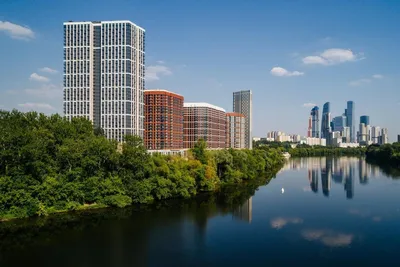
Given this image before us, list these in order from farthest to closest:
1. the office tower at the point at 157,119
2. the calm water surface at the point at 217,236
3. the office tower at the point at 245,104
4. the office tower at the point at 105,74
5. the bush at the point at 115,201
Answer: the office tower at the point at 245,104, the office tower at the point at 157,119, the office tower at the point at 105,74, the bush at the point at 115,201, the calm water surface at the point at 217,236

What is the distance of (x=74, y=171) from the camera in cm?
2839

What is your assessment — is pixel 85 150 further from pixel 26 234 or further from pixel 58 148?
pixel 26 234

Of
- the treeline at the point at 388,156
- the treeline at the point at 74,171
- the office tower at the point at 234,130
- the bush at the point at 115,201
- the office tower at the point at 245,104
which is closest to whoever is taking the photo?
the treeline at the point at 74,171

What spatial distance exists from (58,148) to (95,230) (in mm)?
9200

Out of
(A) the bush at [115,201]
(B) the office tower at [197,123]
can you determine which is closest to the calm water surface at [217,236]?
(A) the bush at [115,201]

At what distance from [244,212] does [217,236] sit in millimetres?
7654

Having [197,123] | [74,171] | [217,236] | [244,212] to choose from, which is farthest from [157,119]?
[217,236]

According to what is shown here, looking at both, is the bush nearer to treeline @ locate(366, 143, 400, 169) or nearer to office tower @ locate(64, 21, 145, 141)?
office tower @ locate(64, 21, 145, 141)

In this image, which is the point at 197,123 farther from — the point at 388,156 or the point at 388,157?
the point at 388,156

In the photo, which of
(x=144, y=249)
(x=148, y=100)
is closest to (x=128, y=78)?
(x=148, y=100)

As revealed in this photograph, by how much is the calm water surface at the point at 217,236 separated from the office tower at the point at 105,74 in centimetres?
Answer: 2936

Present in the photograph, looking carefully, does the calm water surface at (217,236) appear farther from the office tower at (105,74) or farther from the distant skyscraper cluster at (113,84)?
the distant skyscraper cluster at (113,84)

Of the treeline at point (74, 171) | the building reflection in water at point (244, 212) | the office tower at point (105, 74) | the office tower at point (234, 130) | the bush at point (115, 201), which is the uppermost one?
the office tower at point (105, 74)

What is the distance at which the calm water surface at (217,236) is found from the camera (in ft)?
59.6
